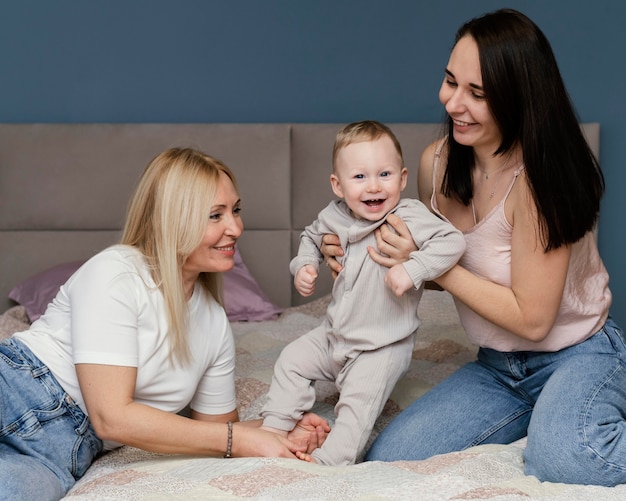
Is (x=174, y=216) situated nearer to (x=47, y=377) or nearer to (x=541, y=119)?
(x=47, y=377)

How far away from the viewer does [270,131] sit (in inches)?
134

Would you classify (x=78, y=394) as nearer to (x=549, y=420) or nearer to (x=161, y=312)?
(x=161, y=312)

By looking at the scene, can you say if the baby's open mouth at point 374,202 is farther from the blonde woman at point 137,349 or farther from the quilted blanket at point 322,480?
the quilted blanket at point 322,480

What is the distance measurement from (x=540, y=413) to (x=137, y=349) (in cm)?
87

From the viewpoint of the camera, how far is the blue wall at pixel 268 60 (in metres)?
3.52

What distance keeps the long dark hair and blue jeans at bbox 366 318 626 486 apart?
0.99 feet

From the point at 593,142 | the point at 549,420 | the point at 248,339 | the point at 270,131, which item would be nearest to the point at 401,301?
the point at 549,420

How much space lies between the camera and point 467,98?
181 centimetres

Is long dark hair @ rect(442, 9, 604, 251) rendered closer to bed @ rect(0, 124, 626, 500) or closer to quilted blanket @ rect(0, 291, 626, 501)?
quilted blanket @ rect(0, 291, 626, 501)

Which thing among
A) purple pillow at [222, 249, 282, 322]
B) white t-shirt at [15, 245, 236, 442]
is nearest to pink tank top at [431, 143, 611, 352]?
white t-shirt at [15, 245, 236, 442]

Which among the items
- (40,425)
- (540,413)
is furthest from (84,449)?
(540,413)

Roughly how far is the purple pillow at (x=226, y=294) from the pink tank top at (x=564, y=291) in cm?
129

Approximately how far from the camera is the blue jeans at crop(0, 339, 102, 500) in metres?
1.68

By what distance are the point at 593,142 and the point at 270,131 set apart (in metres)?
1.34
